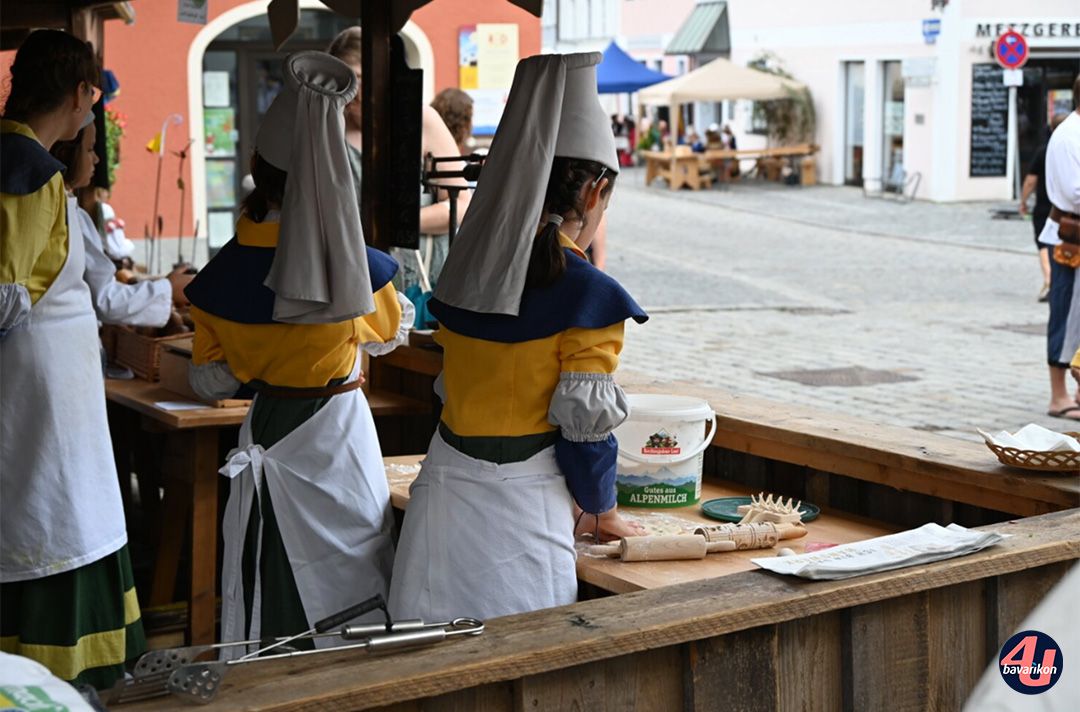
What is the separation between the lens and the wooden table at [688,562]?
9.46 ft

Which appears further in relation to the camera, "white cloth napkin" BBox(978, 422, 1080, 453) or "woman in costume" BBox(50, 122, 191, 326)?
"woman in costume" BBox(50, 122, 191, 326)

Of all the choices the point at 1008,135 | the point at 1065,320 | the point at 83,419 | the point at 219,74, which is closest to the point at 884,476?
the point at 83,419

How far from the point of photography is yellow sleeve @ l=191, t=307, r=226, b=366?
3480 mm

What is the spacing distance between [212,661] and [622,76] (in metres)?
25.0

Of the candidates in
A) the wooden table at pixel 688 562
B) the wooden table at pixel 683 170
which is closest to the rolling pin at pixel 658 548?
the wooden table at pixel 688 562

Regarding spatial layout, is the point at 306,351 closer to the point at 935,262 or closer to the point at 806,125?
the point at 935,262

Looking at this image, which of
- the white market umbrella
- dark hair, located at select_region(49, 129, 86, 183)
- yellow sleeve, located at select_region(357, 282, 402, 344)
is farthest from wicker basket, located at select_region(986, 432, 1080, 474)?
the white market umbrella

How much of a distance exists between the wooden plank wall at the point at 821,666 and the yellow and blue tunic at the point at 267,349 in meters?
1.41

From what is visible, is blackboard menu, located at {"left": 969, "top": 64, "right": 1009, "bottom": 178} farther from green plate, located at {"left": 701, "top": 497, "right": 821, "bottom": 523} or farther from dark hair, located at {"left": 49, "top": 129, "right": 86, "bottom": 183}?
green plate, located at {"left": 701, "top": 497, "right": 821, "bottom": 523}

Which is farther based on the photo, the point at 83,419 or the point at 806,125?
the point at 806,125

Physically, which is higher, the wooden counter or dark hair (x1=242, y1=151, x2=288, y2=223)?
dark hair (x1=242, y1=151, x2=288, y2=223)

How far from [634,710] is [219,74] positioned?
1341 centimetres

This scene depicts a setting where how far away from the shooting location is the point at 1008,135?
25.5m

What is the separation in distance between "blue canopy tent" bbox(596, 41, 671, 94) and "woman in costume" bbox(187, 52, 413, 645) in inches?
880
